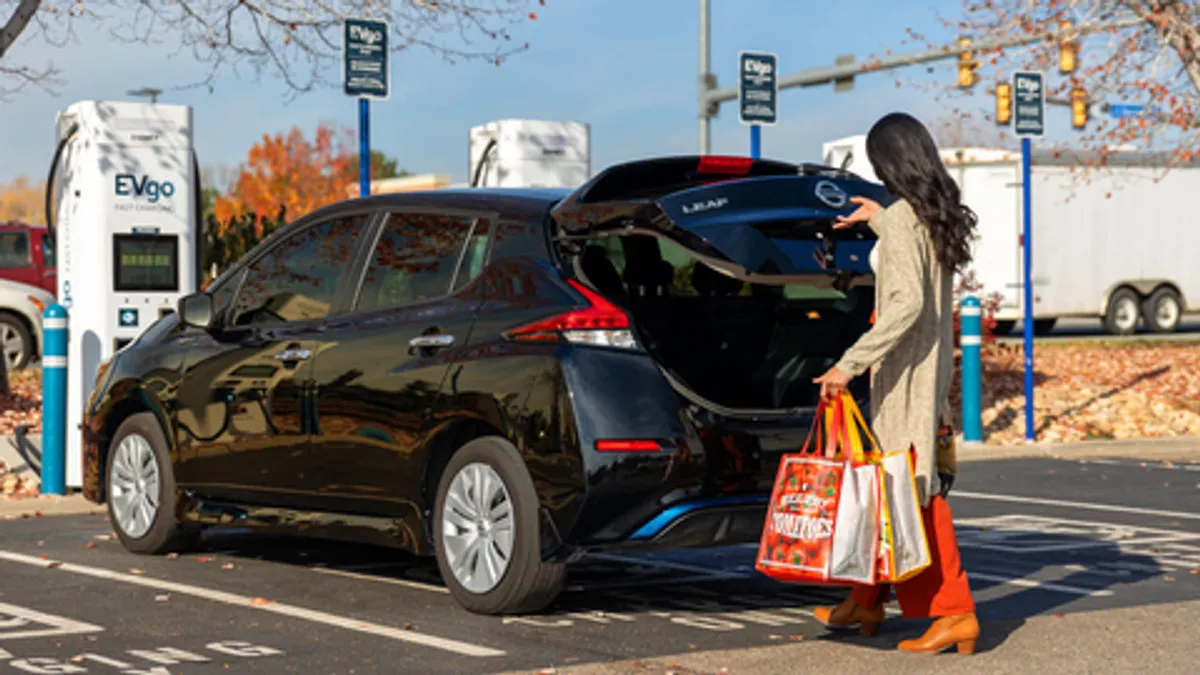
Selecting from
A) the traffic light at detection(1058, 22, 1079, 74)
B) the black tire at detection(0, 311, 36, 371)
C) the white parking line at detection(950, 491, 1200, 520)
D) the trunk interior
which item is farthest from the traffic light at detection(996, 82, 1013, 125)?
the trunk interior

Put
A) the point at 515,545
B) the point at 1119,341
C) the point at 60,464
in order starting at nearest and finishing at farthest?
the point at 515,545 → the point at 60,464 → the point at 1119,341

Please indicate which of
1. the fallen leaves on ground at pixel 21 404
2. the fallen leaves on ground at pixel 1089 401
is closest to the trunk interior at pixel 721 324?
the fallen leaves on ground at pixel 21 404

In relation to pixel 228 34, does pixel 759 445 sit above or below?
below

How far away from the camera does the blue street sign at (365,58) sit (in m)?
12.4

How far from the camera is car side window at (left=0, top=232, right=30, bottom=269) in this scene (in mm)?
25375

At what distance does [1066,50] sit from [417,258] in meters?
12.6

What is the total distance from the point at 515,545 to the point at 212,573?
2.19 metres

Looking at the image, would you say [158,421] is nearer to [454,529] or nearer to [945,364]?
[454,529]

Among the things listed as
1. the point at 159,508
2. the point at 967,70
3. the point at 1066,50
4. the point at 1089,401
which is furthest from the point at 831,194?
the point at 967,70

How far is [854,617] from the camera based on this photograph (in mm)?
6758

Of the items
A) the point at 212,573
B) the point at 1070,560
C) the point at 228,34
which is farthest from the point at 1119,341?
the point at 212,573

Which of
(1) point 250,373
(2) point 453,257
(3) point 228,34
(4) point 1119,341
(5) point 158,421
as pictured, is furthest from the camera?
(4) point 1119,341

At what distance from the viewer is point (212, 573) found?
851 cm

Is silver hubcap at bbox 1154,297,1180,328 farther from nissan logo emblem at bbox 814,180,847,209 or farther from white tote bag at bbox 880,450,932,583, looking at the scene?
white tote bag at bbox 880,450,932,583
